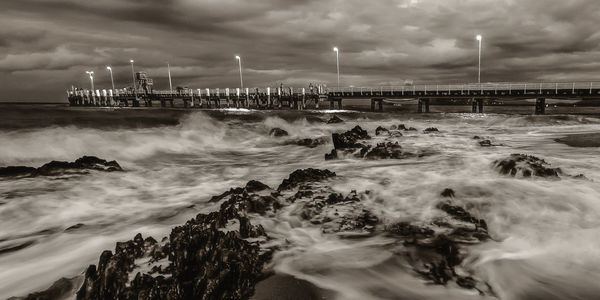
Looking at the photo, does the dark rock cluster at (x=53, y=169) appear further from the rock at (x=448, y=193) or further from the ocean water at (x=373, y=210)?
the rock at (x=448, y=193)

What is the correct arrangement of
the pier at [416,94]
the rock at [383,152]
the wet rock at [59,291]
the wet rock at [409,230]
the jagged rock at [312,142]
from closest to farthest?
the wet rock at [59,291]
the wet rock at [409,230]
the rock at [383,152]
the jagged rock at [312,142]
the pier at [416,94]

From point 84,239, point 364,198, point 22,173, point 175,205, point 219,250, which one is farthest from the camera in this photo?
point 22,173

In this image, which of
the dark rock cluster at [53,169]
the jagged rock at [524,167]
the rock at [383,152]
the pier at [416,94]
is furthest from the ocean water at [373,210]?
the pier at [416,94]

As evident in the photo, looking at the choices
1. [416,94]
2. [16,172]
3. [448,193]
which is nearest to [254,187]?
Answer: [448,193]

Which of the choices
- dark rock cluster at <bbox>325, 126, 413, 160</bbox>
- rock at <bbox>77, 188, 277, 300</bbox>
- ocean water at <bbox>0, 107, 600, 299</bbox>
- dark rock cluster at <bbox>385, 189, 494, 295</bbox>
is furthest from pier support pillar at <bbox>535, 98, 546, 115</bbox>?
rock at <bbox>77, 188, 277, 300</bbox>

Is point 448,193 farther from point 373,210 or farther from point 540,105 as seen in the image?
point 540,105

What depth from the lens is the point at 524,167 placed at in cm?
698

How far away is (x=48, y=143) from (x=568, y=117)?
38.7 m

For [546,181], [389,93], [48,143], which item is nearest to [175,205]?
[546,181]

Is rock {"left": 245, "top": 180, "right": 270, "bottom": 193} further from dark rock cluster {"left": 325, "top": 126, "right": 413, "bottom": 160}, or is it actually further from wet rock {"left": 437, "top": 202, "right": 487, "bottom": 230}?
dark rock cluster {"left": 325, "top": 126, "right": 413, "bottom": 160}

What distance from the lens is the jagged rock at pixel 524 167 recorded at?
265 inches

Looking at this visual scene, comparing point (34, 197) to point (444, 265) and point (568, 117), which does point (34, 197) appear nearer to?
point (444, 265)

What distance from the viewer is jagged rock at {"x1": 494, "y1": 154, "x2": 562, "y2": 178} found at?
22.1 ft

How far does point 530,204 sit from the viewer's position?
209 inches
